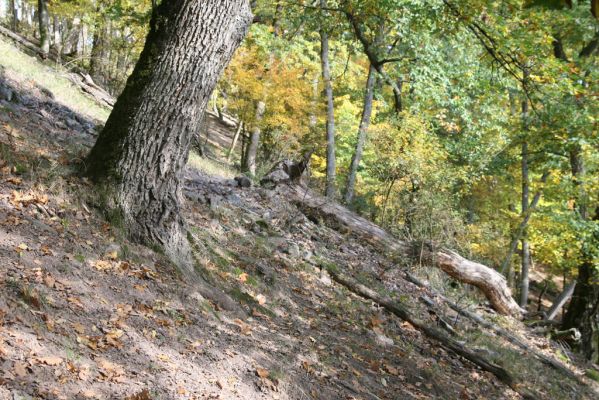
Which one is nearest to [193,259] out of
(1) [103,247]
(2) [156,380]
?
(1) [103,247]

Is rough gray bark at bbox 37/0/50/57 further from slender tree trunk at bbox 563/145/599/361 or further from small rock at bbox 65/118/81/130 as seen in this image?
slender tree trunk at bbox 563/145/599/361

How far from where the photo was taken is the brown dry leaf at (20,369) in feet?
8.95

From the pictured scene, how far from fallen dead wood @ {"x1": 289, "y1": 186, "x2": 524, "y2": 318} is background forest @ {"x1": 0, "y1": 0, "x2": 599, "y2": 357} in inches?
16.7

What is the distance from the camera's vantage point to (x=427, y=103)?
56.0 feet

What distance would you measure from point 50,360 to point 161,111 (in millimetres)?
2434

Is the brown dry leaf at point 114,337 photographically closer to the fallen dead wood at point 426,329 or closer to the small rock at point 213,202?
the small rock at point 213,202

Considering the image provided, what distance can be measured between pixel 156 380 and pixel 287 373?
1.34 meters

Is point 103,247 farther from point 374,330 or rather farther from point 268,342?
point 374,330

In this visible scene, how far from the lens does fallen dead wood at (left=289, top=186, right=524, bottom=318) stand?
1070 centimetres

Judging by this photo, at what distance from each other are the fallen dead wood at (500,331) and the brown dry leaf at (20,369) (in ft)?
25.3

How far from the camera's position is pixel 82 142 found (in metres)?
6.96

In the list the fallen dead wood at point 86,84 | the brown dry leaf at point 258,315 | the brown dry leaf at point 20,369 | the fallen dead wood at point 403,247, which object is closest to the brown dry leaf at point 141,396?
the brown dry leaf at point 20,369

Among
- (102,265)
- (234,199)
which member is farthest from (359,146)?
(102,265)

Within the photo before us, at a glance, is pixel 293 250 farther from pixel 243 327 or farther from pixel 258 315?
pixel 243 327
